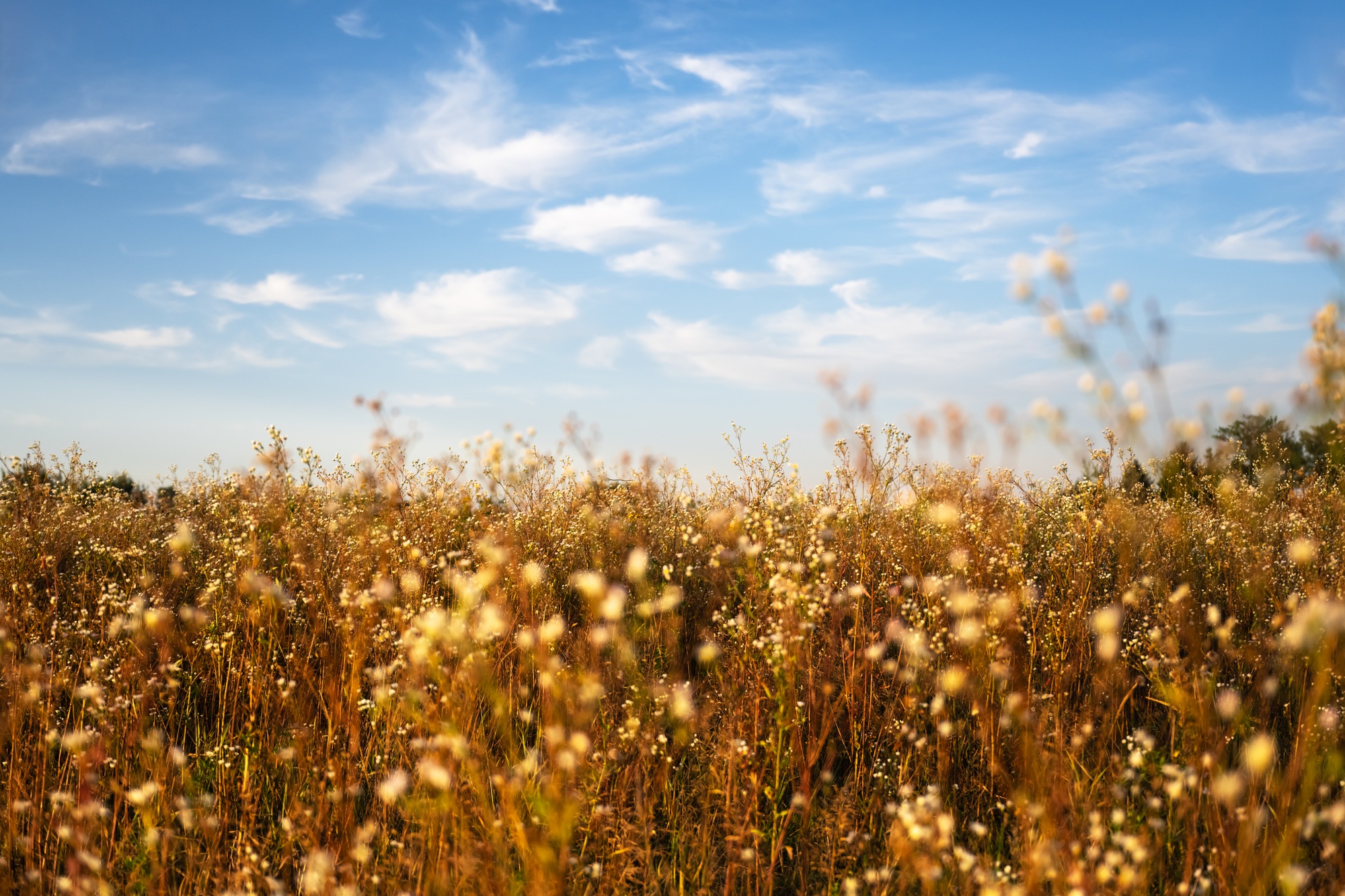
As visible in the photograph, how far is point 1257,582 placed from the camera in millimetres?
3863

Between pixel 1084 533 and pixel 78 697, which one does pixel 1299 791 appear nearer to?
pixel 1084 533

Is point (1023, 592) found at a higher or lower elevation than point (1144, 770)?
higher

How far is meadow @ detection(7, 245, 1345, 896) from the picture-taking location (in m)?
2.07

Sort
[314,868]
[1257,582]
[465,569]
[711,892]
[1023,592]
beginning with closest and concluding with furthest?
[314,868] < [711,892] < [1023,592] < [1257,582] < [465,569]

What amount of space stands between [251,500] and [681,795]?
15.1ft

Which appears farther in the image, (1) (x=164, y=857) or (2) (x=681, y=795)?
(2) (x=681, y=795)

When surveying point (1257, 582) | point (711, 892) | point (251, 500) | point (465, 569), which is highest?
point (251, 500)

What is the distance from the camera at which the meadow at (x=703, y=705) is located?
81.7 inches

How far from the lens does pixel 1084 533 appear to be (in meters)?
4.54

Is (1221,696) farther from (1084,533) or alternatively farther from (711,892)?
(711,892)

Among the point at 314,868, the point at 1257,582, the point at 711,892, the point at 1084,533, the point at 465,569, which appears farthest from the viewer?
the point at 1084,533

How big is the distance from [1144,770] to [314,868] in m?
2.41

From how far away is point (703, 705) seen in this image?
9.68 ft

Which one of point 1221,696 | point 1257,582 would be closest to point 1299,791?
point 1221,696
